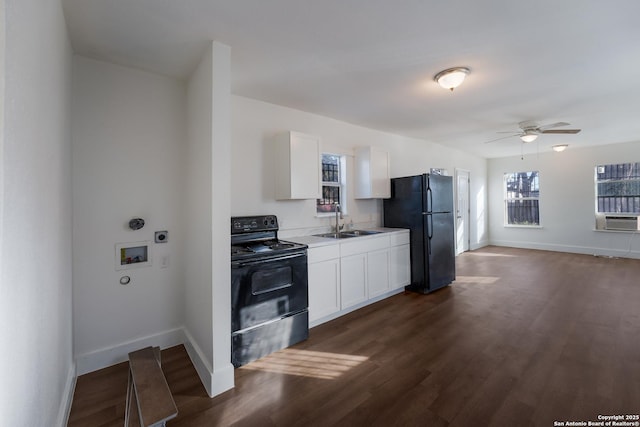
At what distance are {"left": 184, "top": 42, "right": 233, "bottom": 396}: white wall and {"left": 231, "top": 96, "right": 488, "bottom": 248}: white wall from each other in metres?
0.84

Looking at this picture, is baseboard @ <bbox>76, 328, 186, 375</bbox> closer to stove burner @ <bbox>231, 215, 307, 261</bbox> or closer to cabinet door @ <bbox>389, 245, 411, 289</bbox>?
stove burner @ <bbox>231, 215, 307, 261</bbox>

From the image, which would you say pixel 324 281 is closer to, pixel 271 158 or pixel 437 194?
pixel 271 158

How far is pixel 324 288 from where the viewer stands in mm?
3111

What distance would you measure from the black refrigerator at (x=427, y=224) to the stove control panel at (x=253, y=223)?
2.19m

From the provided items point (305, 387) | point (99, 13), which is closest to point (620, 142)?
point (305, 387)

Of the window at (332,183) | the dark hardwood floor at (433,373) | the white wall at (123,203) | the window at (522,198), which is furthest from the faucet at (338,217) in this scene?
the window at (522,198)

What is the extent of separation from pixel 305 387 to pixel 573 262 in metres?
6.64

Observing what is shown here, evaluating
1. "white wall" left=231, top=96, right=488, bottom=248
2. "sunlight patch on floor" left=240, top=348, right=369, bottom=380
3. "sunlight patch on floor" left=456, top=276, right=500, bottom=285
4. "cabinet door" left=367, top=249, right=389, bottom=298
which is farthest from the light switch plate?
"sunlight patch on floor" left=456, top=276, right=500, bottom=285

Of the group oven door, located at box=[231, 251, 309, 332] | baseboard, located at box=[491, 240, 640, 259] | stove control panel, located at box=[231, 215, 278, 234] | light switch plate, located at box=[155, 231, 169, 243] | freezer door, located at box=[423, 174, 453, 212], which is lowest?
baseboard, located at box=[491, 240, 640, 259]

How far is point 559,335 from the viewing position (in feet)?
9.14

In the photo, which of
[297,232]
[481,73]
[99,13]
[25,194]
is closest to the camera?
[25,194]

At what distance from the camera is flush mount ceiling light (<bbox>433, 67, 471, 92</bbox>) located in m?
2.58

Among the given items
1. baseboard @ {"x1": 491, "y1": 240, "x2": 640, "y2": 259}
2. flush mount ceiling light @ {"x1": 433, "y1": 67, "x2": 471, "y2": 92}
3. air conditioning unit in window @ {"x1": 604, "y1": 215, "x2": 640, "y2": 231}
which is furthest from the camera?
baseboard @ {"x1": 491, "y1": 240, "x2": 640, "y2": 259}

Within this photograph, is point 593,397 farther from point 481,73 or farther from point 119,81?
point 119,81
